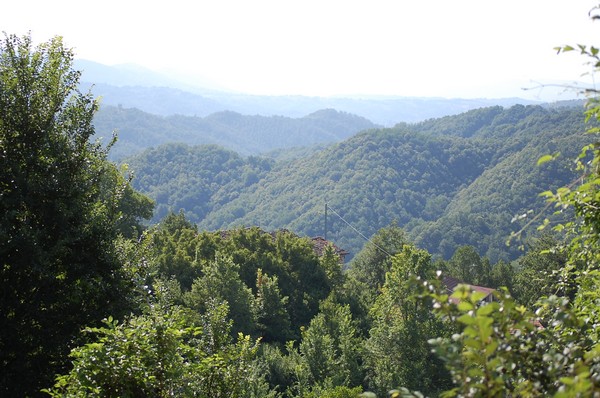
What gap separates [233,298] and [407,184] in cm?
9032

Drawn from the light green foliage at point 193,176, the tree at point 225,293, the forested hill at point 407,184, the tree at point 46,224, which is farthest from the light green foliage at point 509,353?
the light green foliage at point 193,176

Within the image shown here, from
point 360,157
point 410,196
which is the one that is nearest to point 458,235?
point 410,196

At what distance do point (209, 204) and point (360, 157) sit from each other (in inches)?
1337

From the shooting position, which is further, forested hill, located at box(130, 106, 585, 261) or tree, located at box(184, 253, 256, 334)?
forested hill, located at box(130, 106, 585, 261)

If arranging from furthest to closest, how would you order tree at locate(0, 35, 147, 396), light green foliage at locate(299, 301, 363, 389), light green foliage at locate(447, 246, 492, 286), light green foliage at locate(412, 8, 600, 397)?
light green foliage at locate(447, 246, 492, 286), light green foliage at locate(299, 301, 363, 389), tree at locate(0, 35, 147, 396), light green foliage at locate(412, 8, 600, 397)

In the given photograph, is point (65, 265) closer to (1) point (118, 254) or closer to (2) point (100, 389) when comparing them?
(1) point (118, 254)

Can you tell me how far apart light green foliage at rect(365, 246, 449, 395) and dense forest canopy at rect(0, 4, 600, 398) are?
56mm

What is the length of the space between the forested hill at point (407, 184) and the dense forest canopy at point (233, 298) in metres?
43.9

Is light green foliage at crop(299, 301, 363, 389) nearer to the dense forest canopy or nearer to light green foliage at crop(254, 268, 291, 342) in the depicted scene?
the dense forest canopy

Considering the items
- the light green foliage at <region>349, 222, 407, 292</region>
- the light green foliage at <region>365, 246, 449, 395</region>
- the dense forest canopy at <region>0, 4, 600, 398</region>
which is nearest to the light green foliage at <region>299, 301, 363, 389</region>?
the dense forest canopy at <region>0, 4, 600, 398</region>

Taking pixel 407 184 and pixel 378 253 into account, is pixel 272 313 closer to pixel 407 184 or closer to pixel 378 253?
pixel 378 253

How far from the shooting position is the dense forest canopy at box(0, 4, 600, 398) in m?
2.36

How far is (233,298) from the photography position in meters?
19.7

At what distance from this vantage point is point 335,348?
18766 millimetres
